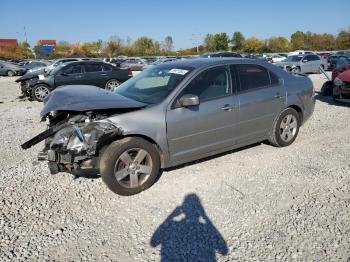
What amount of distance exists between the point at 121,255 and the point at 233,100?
279 centimetres

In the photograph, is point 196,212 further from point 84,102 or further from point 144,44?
point 144,44

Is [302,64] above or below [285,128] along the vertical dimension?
above

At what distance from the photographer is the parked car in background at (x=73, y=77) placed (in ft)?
39.0

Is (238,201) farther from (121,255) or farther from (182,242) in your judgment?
(121,255)

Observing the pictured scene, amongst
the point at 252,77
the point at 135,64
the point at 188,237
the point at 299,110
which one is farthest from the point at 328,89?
the point at 135,64

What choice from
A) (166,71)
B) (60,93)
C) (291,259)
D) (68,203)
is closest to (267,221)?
(291,259)

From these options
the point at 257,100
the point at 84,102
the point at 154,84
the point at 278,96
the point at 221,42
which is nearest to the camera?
the point at 84,102

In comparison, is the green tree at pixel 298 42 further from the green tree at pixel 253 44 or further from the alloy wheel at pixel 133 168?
the alloy wheel at pixel 133 168

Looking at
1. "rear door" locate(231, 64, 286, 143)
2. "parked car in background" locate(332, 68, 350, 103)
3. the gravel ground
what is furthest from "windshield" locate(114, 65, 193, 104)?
"parked car in background" locate(332, 68, 350, 103)

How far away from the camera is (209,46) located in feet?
269

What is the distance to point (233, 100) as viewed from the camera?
472 cm

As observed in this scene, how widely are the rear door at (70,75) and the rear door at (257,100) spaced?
879 centimetres

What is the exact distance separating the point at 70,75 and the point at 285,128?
9157 millimetres

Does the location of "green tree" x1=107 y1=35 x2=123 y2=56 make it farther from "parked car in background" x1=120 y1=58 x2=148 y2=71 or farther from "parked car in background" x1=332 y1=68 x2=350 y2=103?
"parked car in background" x1=332 y1=68 x2=350 y2=103
